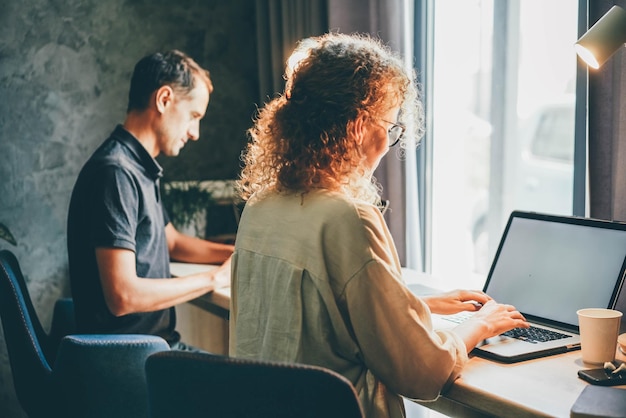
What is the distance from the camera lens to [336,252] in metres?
1.26

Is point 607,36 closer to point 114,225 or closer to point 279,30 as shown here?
point 114,225

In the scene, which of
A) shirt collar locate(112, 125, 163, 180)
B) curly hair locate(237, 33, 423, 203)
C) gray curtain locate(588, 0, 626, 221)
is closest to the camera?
curly hair locate(237, 33, 423, 203)

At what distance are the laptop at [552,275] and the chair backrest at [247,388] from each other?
58 cm

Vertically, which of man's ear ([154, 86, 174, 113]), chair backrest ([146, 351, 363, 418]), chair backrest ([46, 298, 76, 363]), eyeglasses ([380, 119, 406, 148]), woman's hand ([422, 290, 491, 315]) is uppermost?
man's ear ([154, 86, 174, 113])

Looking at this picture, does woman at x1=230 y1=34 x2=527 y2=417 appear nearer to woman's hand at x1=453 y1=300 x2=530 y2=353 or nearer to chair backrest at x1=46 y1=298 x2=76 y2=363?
woman's hand at x1=453 y1=300 x2=530 y2=353

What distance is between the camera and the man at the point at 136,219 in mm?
1889

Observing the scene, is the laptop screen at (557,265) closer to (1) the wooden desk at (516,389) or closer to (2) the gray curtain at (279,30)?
(1) the wooden desk at (516,389)

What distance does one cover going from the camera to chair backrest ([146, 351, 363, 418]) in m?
0.99

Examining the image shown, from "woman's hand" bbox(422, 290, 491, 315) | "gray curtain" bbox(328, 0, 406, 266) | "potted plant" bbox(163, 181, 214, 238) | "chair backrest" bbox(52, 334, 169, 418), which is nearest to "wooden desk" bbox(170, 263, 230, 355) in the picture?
"potted plant" bbox(163, 181, 214, 238)

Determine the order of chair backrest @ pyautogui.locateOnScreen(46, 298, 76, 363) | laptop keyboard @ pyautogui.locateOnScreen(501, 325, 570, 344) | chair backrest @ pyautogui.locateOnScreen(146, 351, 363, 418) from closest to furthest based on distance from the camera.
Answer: chair backrest @ pyautogui.locateOnScreen(146, 351, 363, 418), laptop keyboard @ pyautogui.locateOnScreen(501, 325, 570, 344), chair backrest @ pyautogui.locateOnScreen(46, 298, 76, 363)

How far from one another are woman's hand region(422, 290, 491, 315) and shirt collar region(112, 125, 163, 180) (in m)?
0.89

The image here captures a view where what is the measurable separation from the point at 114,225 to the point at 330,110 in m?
0.77

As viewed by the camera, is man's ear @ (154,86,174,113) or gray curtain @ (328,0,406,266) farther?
gray curtain @ (328,0,406,266)

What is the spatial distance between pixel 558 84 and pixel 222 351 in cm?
152
